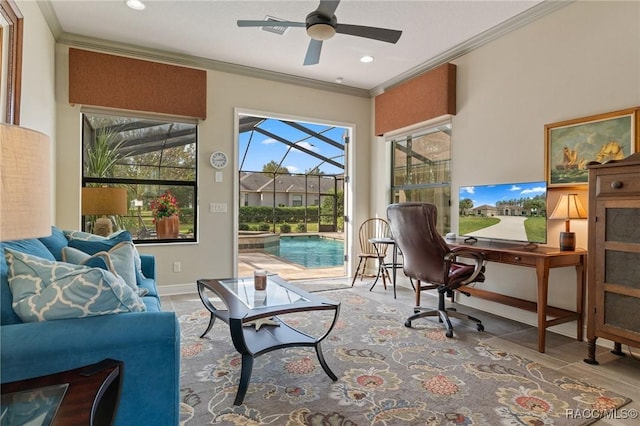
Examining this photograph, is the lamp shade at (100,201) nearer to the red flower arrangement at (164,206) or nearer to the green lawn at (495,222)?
the red flower arrangement at (164,206)

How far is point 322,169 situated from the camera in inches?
414

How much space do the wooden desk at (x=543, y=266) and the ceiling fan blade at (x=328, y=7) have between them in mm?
2146

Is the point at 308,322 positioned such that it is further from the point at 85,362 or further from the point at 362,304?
the point at 85,362

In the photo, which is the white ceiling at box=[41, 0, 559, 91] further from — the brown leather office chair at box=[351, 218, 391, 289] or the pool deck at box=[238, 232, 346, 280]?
the pool deck at box=[238, 232, 346, 280]

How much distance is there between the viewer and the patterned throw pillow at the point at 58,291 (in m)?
1.28

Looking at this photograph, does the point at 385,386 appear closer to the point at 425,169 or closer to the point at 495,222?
the point at 495,222

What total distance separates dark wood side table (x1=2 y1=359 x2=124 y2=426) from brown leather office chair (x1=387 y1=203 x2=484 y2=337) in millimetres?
2397

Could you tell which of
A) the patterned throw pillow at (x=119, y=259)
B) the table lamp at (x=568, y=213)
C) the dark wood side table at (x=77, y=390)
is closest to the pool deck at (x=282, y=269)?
the table lamp at (x=568, y=213)

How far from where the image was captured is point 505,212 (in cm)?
339

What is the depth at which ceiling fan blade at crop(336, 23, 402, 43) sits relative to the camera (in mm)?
2767

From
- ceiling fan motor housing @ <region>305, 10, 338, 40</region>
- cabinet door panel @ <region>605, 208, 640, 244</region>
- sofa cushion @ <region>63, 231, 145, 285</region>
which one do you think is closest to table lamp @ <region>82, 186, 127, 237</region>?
sofa cushion @ <region>63, 231, 145, 285</region>

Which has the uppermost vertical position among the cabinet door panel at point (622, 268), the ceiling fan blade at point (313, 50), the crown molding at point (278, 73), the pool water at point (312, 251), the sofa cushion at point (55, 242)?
the crown molding at point (278, 73)

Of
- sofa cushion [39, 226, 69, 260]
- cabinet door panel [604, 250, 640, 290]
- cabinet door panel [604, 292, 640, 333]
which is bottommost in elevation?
cabinet door panel [604, 292, 640, 333]

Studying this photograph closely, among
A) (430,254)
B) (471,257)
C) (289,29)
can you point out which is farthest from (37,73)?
(471,257)
